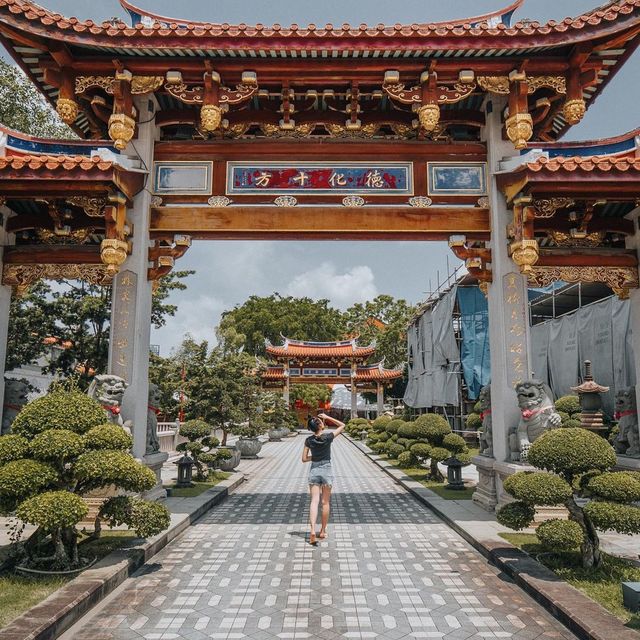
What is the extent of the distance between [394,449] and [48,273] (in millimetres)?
11844

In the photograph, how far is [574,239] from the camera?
8.69 meters

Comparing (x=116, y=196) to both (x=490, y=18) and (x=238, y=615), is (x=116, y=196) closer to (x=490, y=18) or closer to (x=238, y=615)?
(x=238, y=615)

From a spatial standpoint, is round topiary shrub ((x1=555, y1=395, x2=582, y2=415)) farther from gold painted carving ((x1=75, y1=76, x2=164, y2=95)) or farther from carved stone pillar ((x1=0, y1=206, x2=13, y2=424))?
carved stone pillar ((x1=0, y1=206, x2=13, y2=424))

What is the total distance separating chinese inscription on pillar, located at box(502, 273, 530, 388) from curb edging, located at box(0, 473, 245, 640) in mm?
5214

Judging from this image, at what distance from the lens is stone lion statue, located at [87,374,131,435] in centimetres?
725

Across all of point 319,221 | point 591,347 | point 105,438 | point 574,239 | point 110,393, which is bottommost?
point 105,438

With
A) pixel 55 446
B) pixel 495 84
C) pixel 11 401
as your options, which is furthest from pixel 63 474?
pixel 495 84

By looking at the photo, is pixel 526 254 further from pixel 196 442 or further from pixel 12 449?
pixel 196 442

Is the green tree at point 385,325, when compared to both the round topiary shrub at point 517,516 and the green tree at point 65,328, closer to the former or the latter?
the green tree at point 65,328

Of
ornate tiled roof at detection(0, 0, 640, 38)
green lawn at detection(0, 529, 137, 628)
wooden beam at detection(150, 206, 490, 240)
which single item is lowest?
green lawn at detection(0, 529, 137, 628)

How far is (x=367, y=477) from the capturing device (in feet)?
46.9

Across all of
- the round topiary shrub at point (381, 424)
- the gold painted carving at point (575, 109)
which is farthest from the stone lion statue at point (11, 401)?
the round topiary shrub at point (381, 424)

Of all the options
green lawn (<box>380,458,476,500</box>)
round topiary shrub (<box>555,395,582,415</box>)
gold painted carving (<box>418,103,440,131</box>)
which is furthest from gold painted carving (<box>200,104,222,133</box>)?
round topiary shrub (<box>555,395,582,415</box>)

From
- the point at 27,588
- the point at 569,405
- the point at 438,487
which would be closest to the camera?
the point at 27,588
